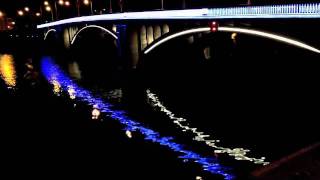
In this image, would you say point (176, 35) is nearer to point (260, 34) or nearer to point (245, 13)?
point (245, 13)

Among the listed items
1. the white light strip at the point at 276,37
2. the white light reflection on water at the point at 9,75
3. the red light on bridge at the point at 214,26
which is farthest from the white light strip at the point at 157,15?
the white light reflection on water at the point at 9,75

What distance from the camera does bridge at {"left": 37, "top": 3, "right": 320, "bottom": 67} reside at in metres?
17.7

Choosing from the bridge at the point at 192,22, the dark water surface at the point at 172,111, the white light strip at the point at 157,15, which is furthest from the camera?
the white light strip at the point at 157,15

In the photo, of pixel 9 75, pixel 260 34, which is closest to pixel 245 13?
pixel 260 34

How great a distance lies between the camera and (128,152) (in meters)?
16.6

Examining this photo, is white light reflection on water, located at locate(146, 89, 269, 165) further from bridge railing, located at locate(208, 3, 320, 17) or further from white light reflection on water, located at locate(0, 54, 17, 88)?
white light reflection on water, located at locate(0, 54, 17, 88)

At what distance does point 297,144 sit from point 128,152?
7.53m

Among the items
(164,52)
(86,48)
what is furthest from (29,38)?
(164,52)

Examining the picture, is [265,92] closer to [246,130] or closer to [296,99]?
[296,99]

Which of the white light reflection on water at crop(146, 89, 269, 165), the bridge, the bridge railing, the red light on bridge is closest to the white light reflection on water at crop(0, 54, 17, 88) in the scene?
the bridge

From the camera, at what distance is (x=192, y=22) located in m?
24.8

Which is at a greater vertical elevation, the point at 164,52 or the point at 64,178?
the point at 164,52

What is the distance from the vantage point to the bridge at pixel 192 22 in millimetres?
17714

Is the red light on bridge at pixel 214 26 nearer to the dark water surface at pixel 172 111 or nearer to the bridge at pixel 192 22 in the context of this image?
the bridge at pixel 192 22
